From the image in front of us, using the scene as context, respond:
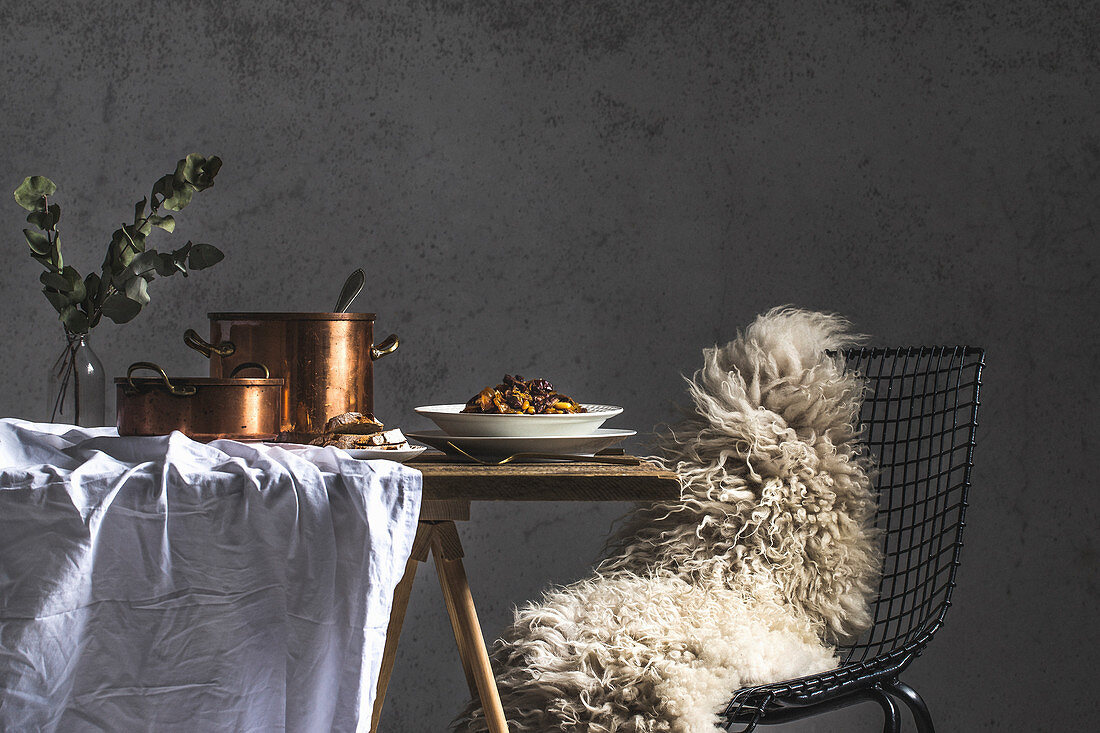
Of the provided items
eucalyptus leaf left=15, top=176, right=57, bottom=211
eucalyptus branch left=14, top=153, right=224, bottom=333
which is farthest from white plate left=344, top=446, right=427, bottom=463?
eucalyptus leaf left=15, top=176, right=57, bottom=211

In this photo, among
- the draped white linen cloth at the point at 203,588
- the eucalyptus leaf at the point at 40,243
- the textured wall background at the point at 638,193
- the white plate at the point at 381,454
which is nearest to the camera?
the draped white linen cloth at the point at 203,588

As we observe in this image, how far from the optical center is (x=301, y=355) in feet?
3.90

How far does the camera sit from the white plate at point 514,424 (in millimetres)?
1079

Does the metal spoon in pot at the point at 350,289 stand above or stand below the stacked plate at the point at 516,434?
above

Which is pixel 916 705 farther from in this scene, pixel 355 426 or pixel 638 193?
pixel 638 193

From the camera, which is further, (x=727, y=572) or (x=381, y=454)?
(x=727, y=572)

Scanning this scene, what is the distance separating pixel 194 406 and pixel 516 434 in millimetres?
353

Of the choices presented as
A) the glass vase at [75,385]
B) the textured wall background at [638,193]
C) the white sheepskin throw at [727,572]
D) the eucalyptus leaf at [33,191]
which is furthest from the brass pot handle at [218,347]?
the textured wall background at [638,193]

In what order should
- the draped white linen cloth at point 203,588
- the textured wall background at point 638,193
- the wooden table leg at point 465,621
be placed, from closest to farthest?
the draped white linen cloth at point 203,588, the wooden table leg at point 465,621, the textured wall background at point 638,193

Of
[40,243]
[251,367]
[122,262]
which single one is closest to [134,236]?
[122,262]

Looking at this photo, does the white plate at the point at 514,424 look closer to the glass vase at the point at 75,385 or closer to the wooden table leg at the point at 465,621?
the wooden table leg at the point at 465,621

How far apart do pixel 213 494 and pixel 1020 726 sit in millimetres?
1865

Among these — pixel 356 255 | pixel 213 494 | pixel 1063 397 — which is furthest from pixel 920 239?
pixel 213 494

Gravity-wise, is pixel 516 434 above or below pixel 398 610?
above
